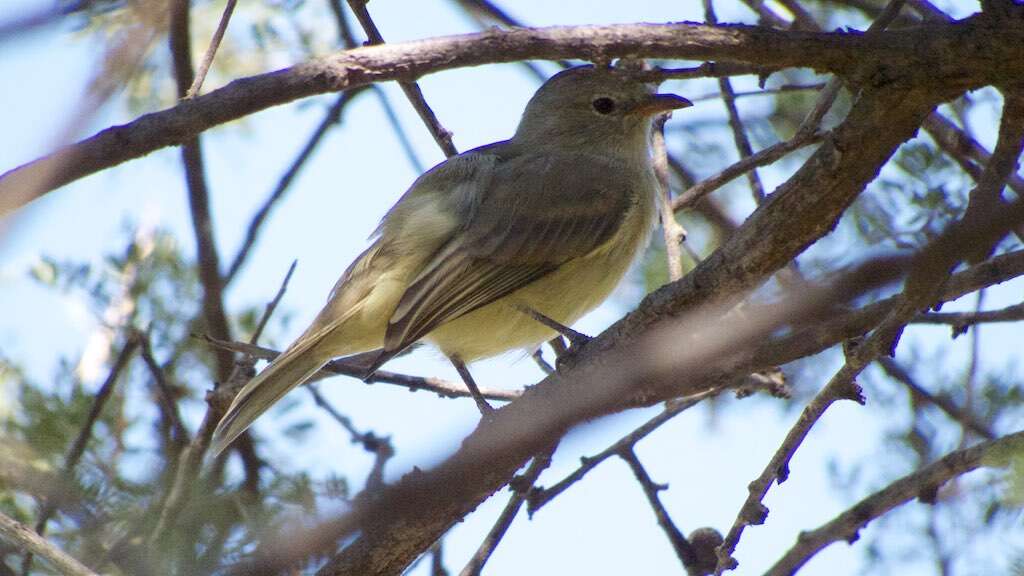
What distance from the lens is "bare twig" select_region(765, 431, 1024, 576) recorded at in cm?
389

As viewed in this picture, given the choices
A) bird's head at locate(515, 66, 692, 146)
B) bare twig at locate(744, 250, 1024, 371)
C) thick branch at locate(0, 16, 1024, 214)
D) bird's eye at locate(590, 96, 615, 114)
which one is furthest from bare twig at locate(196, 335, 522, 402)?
bird's eye at locate(590, 96, 615, 114)

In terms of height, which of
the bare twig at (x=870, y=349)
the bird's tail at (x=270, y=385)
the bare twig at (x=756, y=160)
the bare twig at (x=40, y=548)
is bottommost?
the bare twig at (x=40, y=548)

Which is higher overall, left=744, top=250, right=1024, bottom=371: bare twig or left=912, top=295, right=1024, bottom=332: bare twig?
left=912, top=295, right=1024, bottom=332: bare twig

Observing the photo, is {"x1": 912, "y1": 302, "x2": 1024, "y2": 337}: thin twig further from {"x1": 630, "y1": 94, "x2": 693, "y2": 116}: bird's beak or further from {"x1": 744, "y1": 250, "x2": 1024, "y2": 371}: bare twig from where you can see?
{"x1": 630, "y1": 94, "x2": 693, "y2": 116}: bird's beak

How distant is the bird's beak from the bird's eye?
0.18 meters

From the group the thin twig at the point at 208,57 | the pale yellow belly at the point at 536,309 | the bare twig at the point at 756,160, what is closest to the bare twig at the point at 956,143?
the bare twig at the point at 756,160

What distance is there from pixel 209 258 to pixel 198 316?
22.5 inches

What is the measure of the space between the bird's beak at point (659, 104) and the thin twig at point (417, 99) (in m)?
1.22

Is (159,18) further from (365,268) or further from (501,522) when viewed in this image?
(365,268)

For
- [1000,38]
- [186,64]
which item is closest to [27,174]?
[1000,38]

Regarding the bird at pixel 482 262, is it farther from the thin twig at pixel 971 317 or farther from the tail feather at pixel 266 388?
the thin twig at pixel 971 317

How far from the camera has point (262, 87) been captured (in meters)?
3.04

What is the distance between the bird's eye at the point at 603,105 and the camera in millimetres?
6613

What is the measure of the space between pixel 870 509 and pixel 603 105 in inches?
128
